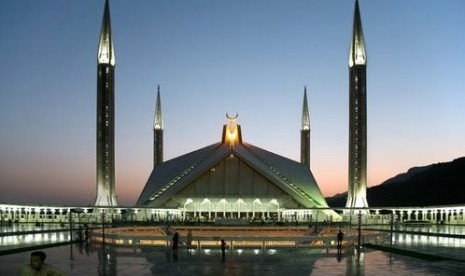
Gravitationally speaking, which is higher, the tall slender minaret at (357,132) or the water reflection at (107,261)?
the tall slender minaret at (357,132)

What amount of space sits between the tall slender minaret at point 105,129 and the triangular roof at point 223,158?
430 cm

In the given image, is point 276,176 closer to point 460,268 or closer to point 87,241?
point 87,241

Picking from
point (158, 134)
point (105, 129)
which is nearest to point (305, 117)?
point (158, 134)

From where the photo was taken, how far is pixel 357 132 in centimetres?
6312

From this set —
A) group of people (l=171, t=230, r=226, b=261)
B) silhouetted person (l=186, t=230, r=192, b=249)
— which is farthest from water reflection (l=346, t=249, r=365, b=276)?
silhouetted person (l=186, t=230, r=192, b=249)

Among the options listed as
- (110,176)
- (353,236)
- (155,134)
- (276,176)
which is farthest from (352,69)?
(353,236)

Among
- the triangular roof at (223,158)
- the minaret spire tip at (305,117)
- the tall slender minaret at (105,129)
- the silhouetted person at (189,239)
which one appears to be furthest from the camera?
the minaret spire tip at (305,117)

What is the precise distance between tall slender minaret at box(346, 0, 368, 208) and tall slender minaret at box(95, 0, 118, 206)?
24.2m

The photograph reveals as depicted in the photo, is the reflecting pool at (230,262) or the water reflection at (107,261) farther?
the reflecting pool at (230,262)

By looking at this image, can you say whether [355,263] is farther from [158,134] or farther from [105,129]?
[158,134]

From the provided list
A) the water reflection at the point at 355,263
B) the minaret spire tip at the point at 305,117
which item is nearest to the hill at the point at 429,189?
the minaret spire tip at the point at 305,117

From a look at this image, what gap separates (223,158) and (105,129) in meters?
12.5

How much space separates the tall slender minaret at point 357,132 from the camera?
205 feet

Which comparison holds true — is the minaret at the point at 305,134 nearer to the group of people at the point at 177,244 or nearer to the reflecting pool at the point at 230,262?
the group of people at the point at 177,244
